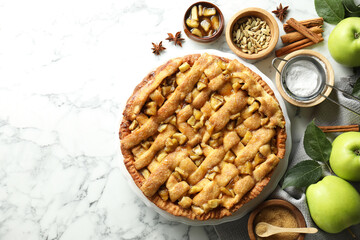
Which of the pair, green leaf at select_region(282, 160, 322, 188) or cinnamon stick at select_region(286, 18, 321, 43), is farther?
cinnamon stick at select_region(286, 18, 321, 43)

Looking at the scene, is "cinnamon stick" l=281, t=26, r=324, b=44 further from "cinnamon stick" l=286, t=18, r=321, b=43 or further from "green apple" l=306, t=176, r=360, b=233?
"green apple" l=306, t=176, r=360, b=233

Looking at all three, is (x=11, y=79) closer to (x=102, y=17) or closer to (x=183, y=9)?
(x=102, y=17)

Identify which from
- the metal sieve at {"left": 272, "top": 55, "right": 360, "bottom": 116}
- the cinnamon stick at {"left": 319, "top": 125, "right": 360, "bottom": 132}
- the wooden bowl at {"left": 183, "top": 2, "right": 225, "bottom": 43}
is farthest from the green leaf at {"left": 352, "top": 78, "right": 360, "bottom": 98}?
the wooden bowl at {"left": 183, "top": 2, "right": 225, "bottom": 43}

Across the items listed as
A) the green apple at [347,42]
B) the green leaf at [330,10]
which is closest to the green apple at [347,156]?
the green apple at [347,42]

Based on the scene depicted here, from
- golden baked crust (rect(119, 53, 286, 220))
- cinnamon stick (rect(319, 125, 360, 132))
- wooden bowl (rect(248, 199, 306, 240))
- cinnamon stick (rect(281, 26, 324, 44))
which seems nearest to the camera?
golden baked crust (rect(119, 53, 286, 220))

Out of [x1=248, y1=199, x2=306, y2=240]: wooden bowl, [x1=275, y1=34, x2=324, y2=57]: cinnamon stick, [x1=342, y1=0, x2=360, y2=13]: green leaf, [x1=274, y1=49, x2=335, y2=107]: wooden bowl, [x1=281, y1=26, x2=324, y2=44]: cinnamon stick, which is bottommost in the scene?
[x1=248, y1=199, x2=306, y2=240]: wooden bowl

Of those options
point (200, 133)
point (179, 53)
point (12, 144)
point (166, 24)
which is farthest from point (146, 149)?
point (12, 144)

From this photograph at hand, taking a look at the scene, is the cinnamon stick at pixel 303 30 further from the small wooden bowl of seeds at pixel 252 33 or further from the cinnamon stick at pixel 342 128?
the cinnamon stick at pixel 342 128
